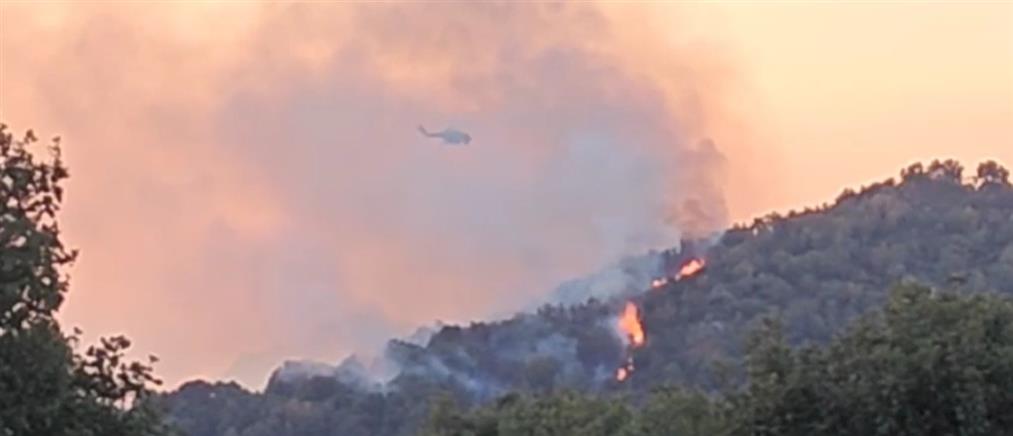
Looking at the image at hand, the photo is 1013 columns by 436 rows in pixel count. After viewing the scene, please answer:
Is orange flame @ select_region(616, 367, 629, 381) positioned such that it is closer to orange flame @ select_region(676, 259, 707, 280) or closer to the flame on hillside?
the flame on hillside

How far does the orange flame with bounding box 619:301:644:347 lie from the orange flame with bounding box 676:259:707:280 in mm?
5207

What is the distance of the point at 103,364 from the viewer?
94.7 ft

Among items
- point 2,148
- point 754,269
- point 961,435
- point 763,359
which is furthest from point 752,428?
point 754,269

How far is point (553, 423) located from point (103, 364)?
677 inches

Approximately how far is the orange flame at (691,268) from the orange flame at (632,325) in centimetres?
521

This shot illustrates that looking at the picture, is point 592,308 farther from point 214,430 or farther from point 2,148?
point 2,148

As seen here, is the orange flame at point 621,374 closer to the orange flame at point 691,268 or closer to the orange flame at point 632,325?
the orange flame at point 632,325

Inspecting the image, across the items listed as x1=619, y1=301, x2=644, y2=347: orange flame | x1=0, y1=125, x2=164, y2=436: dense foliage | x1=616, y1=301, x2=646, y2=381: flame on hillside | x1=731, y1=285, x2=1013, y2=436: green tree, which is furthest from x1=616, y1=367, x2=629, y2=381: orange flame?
x1=0, y1=125, x2=164, y2=436: dense foliage

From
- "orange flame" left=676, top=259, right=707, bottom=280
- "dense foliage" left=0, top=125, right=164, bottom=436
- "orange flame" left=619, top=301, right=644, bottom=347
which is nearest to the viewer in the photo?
"dense foliage" left=0, top=125, right=164, bottom=436

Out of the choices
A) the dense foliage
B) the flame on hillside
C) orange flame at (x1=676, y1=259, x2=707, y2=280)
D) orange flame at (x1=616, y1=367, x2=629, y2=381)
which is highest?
orange flame at (x1=676, y1=259, x2=707, y2=280)

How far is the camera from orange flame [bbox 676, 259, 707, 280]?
186 m

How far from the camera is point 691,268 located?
188 meters

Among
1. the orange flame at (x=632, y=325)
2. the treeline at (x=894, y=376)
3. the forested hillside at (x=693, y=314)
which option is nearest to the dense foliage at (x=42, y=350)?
the treeline at (x=894, y=376)

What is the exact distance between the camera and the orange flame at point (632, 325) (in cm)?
16864
